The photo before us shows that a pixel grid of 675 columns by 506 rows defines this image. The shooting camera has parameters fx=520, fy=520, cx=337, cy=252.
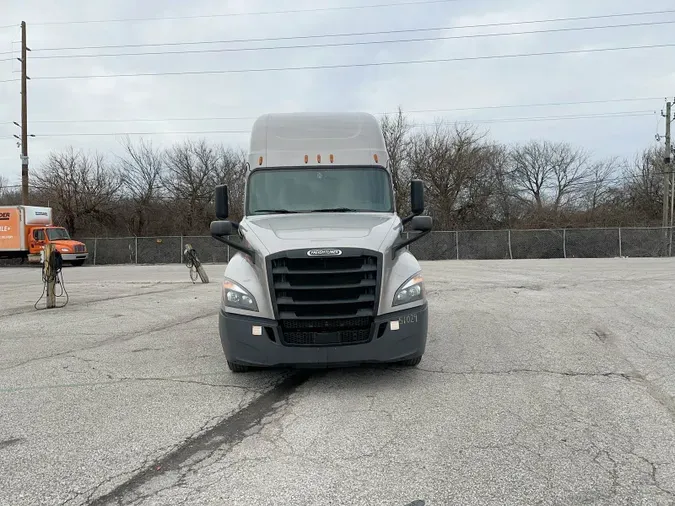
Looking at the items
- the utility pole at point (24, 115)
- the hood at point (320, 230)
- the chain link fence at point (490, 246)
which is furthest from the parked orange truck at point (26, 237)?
the hood at point (320, 230)

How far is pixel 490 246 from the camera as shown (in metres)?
33.2

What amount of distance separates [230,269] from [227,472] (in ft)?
8.55

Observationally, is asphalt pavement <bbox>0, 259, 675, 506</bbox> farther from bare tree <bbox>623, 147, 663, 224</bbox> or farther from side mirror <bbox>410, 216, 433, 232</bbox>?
bare tree <bbox>623, 147, 663, 224</bbox>

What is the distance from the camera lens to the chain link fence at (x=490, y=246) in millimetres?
32031

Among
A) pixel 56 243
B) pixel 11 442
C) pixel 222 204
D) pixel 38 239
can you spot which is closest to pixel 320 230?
pixel 222 204

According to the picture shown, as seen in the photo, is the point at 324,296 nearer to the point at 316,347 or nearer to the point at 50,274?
the point at 316,347

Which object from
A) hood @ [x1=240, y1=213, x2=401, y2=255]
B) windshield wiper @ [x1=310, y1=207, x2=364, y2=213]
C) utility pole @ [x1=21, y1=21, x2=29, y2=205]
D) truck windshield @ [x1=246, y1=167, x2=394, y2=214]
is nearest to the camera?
hood @ [x1=240, y1=213, x2=401, y2=255]

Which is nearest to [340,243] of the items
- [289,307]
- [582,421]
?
[289,307]

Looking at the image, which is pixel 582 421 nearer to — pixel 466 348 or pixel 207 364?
pixel 466 348

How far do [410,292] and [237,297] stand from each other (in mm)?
1780

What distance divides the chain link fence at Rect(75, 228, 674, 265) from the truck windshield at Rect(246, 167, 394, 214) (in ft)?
81.4

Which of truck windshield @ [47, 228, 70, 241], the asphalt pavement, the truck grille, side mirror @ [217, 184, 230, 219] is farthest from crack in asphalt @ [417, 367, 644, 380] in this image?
truck windshield @ [47, 228, 70, 241]

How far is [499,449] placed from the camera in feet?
12.7

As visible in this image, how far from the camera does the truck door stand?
3086cm
